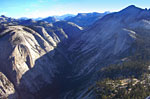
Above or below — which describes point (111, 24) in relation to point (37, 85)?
above

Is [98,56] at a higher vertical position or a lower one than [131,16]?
lower

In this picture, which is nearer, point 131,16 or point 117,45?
point 117,45

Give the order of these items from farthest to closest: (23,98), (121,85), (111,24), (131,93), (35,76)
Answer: (111,24) < (35,76) < (23,98) < (121,85) < (131,93)

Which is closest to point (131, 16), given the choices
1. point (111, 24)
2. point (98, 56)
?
point (111, 24)

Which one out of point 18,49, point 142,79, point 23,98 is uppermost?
point 18,49

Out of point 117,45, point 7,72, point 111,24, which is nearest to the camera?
point 7,72

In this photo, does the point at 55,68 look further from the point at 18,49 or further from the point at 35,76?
the point at 18,49

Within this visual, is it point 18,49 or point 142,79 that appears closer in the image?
point 142,79

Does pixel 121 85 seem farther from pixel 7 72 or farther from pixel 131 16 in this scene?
pixel 131 16

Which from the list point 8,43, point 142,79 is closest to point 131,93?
point 142,79
